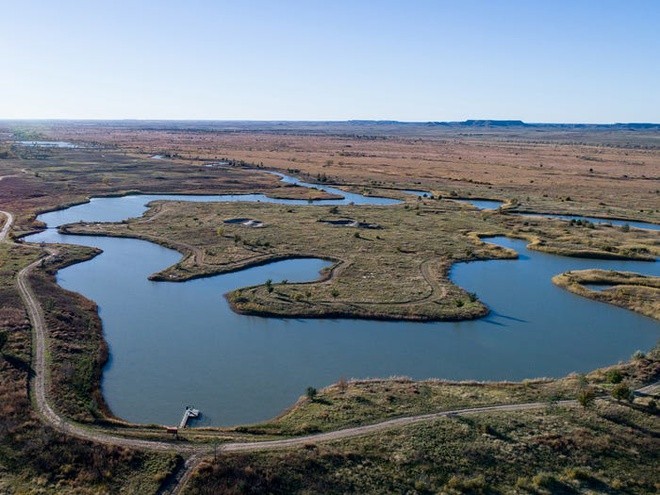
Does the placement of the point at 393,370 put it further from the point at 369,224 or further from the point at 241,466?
the point at 369,224

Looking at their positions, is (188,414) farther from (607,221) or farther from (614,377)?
(607,221)

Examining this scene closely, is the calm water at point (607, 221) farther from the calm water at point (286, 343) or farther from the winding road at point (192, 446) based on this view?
the winding road at point (192, 446)

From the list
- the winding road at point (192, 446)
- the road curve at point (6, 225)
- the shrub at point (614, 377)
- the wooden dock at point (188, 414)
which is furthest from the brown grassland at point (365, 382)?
the wooden dock at point (188, 414)

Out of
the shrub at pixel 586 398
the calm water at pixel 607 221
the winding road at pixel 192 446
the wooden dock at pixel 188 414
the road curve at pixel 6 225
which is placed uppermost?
the calm water at pixel 607 221

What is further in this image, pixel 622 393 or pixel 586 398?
pixel 622 393

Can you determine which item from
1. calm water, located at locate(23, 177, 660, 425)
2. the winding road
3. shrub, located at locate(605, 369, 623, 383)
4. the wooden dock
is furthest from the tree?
shrub, located at locate(605, 369, 623, 383)

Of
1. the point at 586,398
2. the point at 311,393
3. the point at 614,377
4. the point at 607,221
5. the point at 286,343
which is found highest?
the point at 607,221

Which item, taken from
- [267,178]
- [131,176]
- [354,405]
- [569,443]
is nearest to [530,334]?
[569,443]

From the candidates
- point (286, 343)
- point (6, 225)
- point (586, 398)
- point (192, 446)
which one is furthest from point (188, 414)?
point (6, 225)
